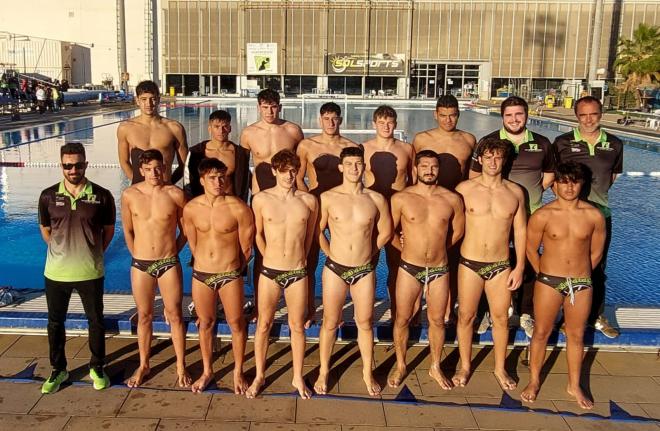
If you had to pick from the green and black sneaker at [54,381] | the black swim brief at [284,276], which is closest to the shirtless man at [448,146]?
the black swim brief at [284,276]

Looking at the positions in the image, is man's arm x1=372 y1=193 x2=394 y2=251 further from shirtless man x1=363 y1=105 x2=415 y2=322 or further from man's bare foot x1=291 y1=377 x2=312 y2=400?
man's bare foot x1=291 y1=377 x2=312 y2=400

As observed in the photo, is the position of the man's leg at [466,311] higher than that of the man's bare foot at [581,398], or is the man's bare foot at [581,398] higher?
the man's leg at [466,311]

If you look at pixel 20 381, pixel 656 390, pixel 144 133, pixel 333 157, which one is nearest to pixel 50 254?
pixel 20 381

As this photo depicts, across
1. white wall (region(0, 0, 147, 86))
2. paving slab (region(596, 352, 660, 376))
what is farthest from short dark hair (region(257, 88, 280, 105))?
white wall (region(0, 0, 147, 86))

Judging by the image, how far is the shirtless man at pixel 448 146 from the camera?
4695mm

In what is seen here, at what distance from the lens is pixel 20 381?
3850mm

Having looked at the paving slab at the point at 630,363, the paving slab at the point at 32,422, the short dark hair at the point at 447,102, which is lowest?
the paving slab at the point at 32,422

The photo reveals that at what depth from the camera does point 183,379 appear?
386cm

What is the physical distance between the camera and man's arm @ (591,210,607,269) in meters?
3.71

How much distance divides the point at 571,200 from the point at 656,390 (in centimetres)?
140

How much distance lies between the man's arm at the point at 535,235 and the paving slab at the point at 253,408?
5.84 feet

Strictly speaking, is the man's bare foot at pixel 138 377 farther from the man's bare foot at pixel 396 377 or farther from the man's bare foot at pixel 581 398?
the man's bare foot at pixel 581 398

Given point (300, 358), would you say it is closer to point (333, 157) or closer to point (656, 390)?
point (333, 157)

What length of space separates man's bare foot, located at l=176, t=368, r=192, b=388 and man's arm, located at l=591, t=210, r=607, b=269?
268 centimetres
